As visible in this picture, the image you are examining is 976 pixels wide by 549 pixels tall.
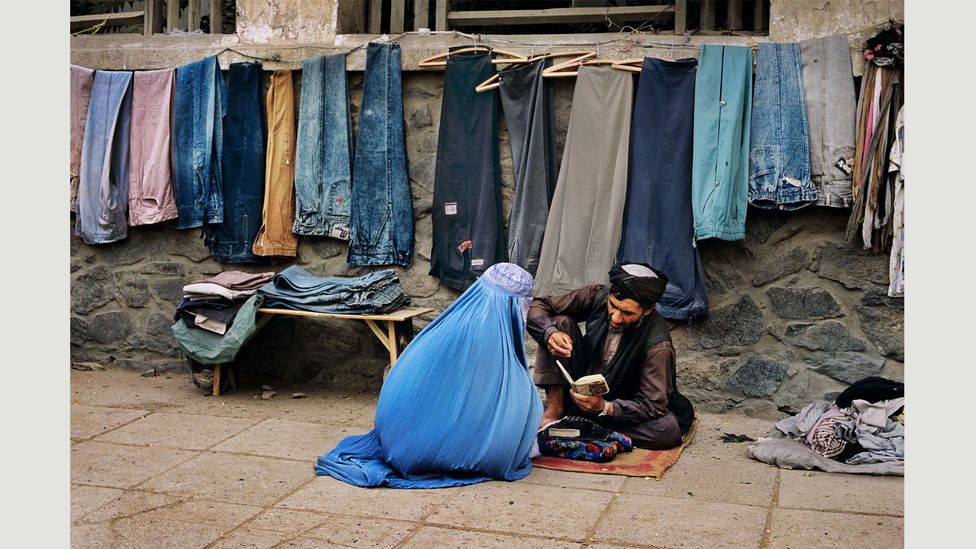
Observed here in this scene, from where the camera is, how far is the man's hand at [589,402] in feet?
16.2

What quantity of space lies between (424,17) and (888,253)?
304 centimetres

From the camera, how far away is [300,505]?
4164 millimetres

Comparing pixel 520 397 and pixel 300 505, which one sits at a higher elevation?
pixel 520 397

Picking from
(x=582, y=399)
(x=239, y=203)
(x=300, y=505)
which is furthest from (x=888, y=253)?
(x=239, y=203)

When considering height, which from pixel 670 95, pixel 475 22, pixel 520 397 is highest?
pixel 475 22

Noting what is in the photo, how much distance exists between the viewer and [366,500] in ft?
13.8

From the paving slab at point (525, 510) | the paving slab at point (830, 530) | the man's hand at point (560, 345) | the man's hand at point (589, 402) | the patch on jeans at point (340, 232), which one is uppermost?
the patch on jeans at point (340, 232)

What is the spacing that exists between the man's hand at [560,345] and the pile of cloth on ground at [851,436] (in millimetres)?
995

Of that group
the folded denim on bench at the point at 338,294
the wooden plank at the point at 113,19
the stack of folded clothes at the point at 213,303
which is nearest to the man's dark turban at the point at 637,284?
the folded denim on bench at the point at 338,294

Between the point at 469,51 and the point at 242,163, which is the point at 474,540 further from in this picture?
the point at 242,163

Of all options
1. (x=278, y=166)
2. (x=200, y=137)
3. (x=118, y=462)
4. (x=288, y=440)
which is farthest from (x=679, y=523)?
(x=200, y=137)

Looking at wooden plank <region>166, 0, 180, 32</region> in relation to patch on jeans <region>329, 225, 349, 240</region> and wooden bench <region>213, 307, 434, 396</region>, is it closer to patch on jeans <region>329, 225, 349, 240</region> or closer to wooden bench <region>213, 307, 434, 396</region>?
patch on jeans <region>329, 225, 349, 240</region>

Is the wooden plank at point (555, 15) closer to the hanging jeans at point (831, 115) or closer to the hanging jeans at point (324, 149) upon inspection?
the hanging jeans at point (324, 149)

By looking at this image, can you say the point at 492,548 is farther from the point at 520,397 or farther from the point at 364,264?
the point at 364,264
